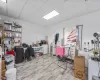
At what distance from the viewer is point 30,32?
5.62m

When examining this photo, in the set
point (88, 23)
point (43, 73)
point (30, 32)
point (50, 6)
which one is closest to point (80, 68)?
point (43, 73)

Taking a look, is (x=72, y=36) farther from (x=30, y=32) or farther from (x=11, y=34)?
(x=11, y=34)

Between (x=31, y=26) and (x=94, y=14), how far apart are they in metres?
4.39

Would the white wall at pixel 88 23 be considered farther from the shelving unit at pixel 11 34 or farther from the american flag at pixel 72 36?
the shelving unit at pixel 11 34

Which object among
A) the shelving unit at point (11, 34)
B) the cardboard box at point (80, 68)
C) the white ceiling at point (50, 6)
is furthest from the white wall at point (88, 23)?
the shelving unit at point (11, 34)

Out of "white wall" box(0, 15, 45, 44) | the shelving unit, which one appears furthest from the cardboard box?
"white wall" box(0, 15, 45, 44)

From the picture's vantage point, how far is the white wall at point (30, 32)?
16.8 ft

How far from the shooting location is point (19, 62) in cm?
383

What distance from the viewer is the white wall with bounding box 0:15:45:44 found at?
5.11 m

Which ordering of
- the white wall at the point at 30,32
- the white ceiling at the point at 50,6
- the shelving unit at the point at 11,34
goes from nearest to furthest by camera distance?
the white ceiling at the point at 50,6 < the shelving unit at the point at 11,34 < the white wall at the point at 30,32

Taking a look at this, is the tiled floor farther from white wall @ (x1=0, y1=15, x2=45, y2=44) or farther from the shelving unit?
white wall @ (x1=0, y1=15, x2=45, y2=44)

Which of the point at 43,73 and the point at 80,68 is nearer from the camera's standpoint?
the point at 80,68

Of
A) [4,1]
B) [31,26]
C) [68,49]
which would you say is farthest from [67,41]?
[4,1]

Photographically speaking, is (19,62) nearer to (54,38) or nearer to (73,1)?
(54,38)
